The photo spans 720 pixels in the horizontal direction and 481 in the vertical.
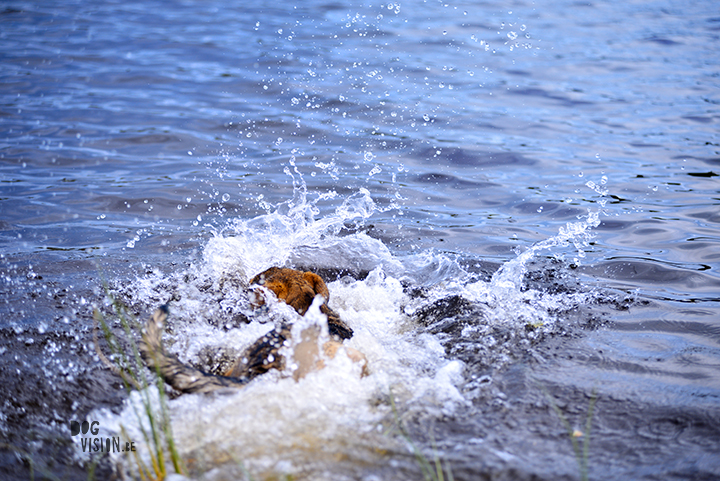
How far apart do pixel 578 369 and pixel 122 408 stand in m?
A: 2.46

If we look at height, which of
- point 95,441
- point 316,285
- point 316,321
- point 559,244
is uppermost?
point 316,321

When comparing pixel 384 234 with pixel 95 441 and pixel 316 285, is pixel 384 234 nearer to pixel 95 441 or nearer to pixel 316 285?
pixel 316 285

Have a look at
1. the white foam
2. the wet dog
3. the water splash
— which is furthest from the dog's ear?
the water splash

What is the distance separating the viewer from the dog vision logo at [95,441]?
8.56ft

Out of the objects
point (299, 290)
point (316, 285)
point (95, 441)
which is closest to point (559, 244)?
point (316, 285)

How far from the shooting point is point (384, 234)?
5832 mm

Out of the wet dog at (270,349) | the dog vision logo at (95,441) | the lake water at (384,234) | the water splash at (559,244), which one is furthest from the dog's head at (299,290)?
the water splash at (559,244)

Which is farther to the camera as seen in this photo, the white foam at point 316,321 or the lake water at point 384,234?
the lake water at point 384,234

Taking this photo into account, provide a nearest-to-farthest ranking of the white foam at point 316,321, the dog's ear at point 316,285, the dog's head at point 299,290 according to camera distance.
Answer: the white foam at point 316,321
the dog's head at point 299,290
the dog's ear at point 316,285

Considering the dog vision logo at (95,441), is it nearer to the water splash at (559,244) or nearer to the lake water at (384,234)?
the lake water at (384,234)

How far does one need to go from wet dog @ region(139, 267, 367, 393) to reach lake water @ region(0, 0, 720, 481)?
11cm

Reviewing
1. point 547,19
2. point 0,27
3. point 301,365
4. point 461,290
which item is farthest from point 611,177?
point 0,27

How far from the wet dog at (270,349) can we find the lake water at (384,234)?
110mm

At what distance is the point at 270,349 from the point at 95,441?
864 mm
